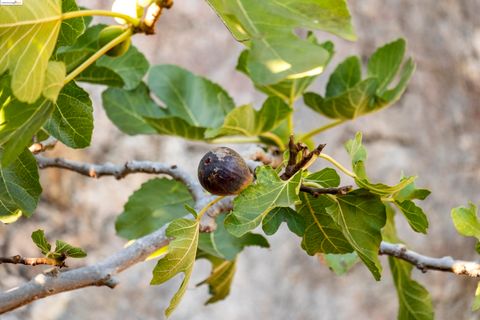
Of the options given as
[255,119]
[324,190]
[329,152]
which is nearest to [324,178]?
[324,190]

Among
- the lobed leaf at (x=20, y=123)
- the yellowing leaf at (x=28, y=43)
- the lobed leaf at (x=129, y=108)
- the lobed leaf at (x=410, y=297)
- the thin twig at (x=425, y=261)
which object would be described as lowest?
the lobed leaf at (x=410, y=297)

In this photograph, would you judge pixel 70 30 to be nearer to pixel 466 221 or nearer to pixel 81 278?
pixel 81 278

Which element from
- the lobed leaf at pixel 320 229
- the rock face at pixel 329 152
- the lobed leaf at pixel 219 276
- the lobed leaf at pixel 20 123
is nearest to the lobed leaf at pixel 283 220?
the lobed leaf at pixel 320 229

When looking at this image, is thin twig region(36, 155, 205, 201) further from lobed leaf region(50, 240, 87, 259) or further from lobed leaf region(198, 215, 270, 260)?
lobed leaf region(50, 240, 87, 259)

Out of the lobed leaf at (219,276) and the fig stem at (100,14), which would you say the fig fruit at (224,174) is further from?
the lobed leaf at (219,276)

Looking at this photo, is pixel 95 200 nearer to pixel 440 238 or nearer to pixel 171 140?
pixel 171 140
